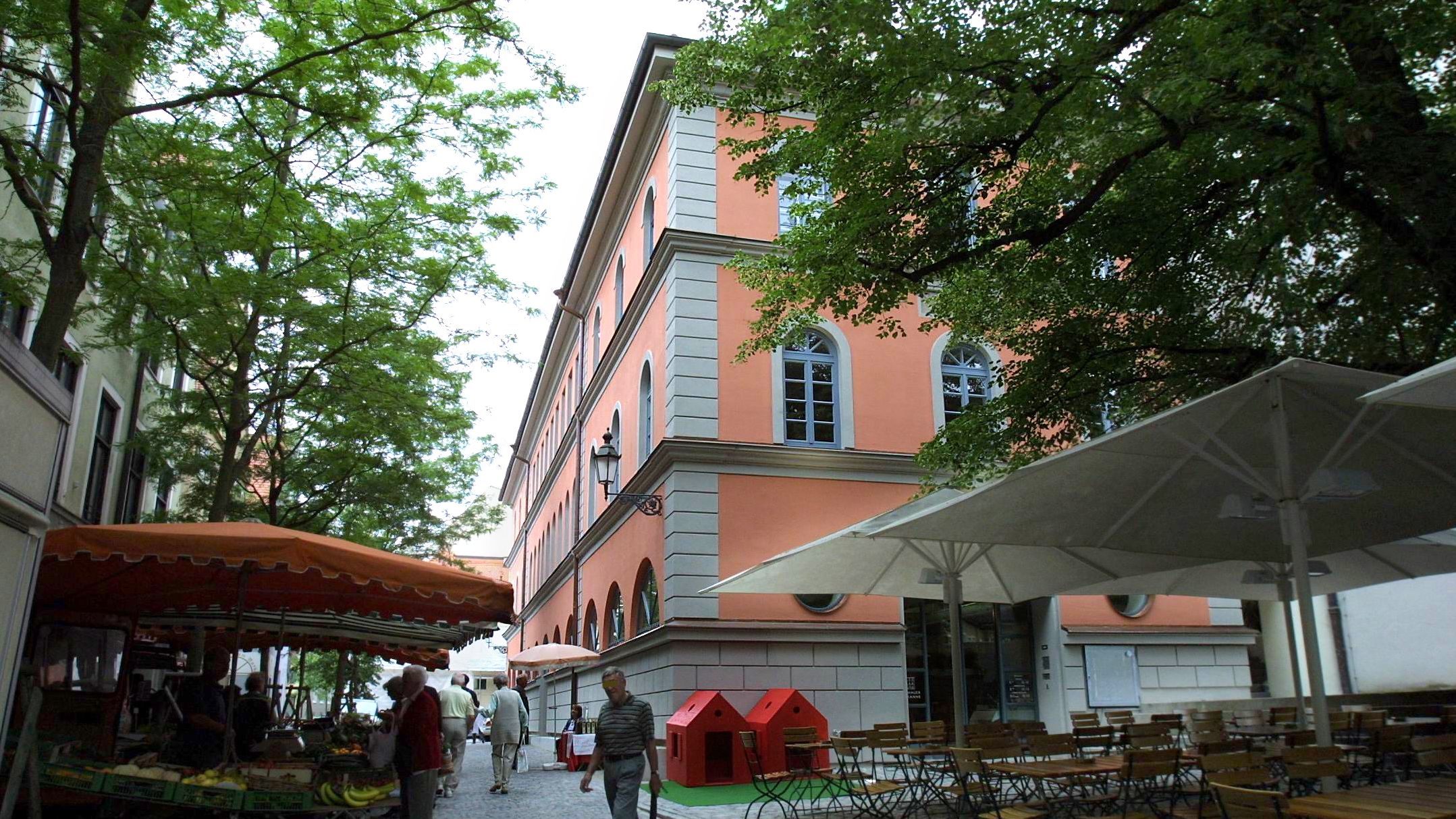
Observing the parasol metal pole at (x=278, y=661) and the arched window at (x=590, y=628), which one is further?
the arched window at (x=590, y=628)

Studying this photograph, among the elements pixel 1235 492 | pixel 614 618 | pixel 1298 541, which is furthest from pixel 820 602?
pixel 1298 541

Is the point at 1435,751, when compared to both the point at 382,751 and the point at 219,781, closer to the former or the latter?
the point at 382,751

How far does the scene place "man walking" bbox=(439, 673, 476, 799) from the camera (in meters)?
14.9

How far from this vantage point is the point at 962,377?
20266 millimetres

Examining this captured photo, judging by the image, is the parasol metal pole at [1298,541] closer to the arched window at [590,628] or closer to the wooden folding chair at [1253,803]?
the wooden folding chair at [1253,803]

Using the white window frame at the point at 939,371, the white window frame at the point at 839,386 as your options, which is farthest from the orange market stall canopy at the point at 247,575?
the white window frame at the point at 939,371

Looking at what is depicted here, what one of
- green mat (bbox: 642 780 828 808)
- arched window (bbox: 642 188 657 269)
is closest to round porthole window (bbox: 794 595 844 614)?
green mat (bbox: 642 780 828 808)

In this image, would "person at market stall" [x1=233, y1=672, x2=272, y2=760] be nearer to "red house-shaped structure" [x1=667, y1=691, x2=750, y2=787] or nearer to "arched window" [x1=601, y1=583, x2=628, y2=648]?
"red house-shaped structure" [x1=667, y1=691, x2=750, y2=787]

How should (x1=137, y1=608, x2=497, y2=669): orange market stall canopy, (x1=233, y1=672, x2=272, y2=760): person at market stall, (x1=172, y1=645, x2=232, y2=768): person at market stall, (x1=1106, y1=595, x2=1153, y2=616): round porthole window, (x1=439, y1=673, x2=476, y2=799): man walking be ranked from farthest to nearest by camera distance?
(x1=1106, y1=595, x2=1153, y2=616): round porthole window → (x1=439, y1=673, x2=476, y2=799): man walking → (x1=137, y1=608, x2=497, y2=669): orange market stall canopy → (x1=233, y1=672, x2=272, y2=760): person at market stall → (x1=172, y1=645, x2=232, y2=768): person at market stall

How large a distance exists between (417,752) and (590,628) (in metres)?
18.3

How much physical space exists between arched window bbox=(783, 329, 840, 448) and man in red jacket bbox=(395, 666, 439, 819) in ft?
A: 35.1

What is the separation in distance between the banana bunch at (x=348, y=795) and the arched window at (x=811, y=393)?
36.5 feet

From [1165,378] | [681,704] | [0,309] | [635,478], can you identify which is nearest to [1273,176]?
[1165,378]

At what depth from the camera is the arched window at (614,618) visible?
72.4 feet
